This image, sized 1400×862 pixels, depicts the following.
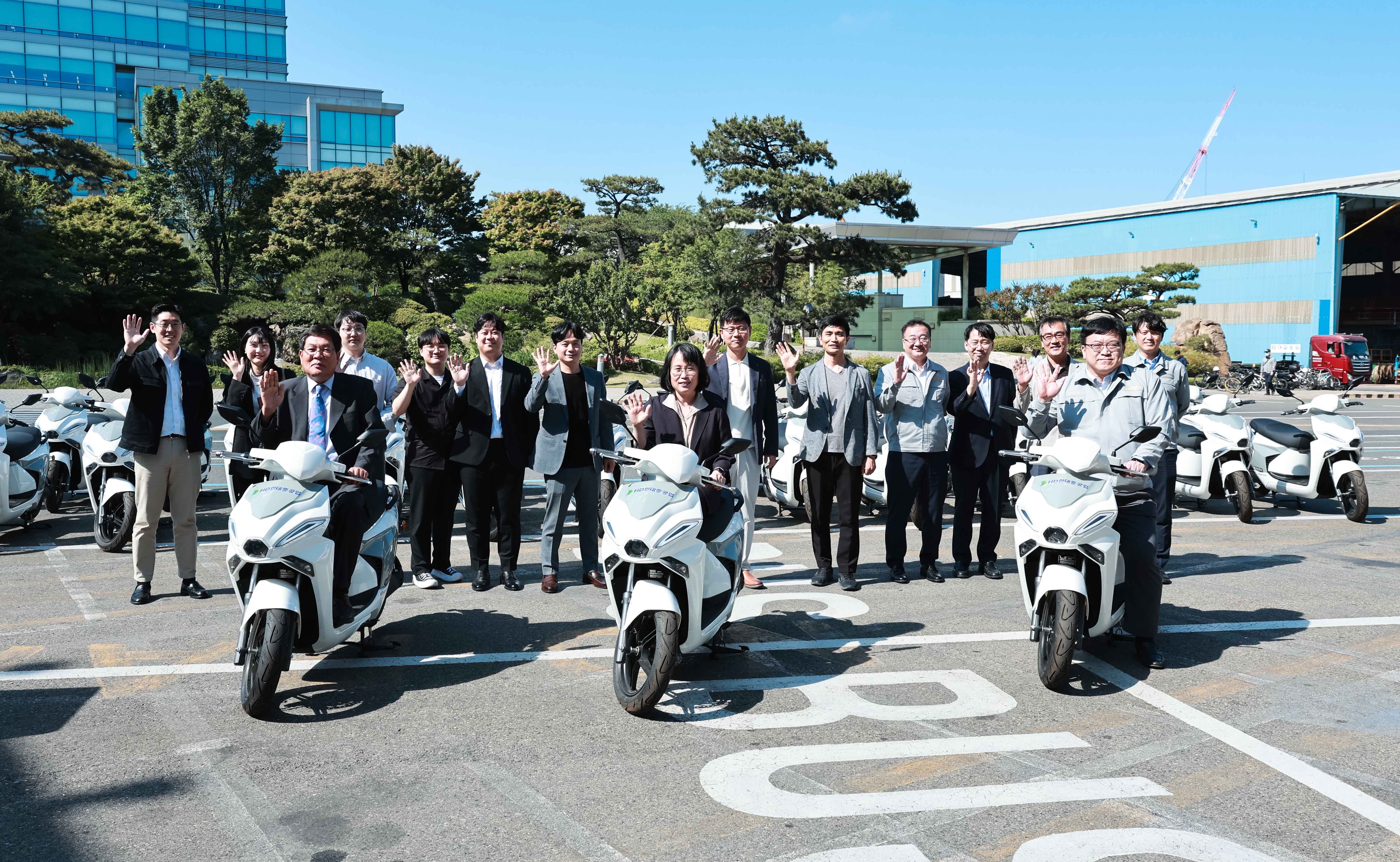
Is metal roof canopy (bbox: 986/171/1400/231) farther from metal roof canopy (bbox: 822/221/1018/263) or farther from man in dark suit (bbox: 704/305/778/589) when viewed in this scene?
man in dark suit (bbox: 704/305/778/589)

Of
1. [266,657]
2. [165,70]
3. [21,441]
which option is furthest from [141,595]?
[165,70]

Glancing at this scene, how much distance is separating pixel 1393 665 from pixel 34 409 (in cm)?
2225

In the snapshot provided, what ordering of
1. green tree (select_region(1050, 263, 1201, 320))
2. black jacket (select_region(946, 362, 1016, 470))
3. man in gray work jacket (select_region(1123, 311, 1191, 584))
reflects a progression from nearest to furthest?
man in gray work jacket (select_region(1123, 311, 1191, 584)) < black jacket (select_region(946, 362, 1016, 470)) < green tree (select_region(1050, 263, 1201, 320))

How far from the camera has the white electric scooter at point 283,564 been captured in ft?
14.4

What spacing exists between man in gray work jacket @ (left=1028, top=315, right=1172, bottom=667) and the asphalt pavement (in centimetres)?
35

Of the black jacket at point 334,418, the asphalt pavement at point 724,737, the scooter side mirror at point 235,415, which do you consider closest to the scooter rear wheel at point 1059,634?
the asphalt pavement at point 724,737

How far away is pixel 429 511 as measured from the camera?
23.7ft

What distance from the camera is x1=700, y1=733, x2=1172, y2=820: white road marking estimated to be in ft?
11.8

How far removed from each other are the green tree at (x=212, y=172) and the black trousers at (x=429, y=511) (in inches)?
1450

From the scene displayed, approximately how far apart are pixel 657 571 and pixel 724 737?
2.60 ft

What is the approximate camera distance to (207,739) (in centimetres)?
423

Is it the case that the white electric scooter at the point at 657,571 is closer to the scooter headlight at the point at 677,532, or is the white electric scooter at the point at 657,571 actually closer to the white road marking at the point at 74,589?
the scooter headlight at the point at 677,532

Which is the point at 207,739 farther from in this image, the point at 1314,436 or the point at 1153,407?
the point at 1314,436

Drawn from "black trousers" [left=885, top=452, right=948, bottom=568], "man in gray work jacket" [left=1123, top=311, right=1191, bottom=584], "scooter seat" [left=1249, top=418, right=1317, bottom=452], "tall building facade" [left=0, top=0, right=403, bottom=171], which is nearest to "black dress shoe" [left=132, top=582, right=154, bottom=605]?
"black trousers" [left=885, top=452, right=948, bottom=568]
